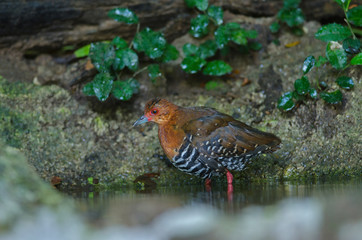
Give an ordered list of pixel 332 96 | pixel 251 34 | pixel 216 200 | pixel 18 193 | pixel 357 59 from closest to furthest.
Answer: pixel 18 193, pixel 216 200, pixel 357 59, pixel 332 96, pixel 251 34

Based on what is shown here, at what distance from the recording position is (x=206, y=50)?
641 cm

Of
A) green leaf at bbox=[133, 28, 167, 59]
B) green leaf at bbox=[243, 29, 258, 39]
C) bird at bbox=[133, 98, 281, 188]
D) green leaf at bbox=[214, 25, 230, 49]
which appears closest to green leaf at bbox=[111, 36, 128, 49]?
green leaf at bbox=[133, 28, 167, 59]

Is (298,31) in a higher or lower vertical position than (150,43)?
higher

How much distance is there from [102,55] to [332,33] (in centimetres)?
290

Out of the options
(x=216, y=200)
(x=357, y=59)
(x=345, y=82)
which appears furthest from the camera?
(x=345, y=82)

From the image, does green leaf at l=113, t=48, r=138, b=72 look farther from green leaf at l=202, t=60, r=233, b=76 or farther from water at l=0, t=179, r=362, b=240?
water at l=0, t=179, r=362, b=240

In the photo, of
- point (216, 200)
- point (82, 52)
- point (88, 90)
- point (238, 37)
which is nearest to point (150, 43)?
point (88, 90)

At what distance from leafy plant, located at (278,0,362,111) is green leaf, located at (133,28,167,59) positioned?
5.52 feet

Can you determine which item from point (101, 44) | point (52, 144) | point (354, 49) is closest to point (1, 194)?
point (52, 144)

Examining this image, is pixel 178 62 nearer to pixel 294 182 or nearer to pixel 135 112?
pixel 135 112

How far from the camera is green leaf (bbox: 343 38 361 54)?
5.60 metres

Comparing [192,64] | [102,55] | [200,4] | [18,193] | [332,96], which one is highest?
[200,4]

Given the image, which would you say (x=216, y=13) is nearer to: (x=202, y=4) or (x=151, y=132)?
(x=202, y=4)

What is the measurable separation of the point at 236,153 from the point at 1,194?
2809mm
